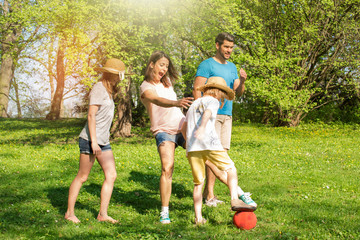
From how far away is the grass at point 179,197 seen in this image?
173 inches

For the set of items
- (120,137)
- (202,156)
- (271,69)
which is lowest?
(120,137)

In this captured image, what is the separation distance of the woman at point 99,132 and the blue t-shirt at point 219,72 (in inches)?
52.1

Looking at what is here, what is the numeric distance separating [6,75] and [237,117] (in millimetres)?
18326

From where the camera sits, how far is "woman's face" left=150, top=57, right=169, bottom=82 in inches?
182

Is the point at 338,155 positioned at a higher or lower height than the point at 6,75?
lower

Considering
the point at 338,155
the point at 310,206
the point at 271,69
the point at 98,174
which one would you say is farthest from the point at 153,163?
the point at 271,69

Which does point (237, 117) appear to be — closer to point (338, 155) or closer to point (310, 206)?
point (338, 155)

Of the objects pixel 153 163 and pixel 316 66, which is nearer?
pixel 153 163

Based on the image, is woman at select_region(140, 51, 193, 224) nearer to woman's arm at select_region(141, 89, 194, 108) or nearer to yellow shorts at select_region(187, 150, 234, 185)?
woman's arm at select_region(141, 89, 194, 108)

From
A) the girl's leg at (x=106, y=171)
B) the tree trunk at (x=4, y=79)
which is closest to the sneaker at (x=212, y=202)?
the girl's leg at (x=106, y=171)

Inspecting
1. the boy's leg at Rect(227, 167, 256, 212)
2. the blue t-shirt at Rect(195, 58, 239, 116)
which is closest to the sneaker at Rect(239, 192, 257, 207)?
the boy's leg at Rect(227, 167, 256, 212)

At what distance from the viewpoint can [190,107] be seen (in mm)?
4418

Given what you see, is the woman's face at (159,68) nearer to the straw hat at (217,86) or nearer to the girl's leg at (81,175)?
the straw hat at (217,86)

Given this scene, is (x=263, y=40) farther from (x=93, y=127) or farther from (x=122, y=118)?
(x=93, y=127)
